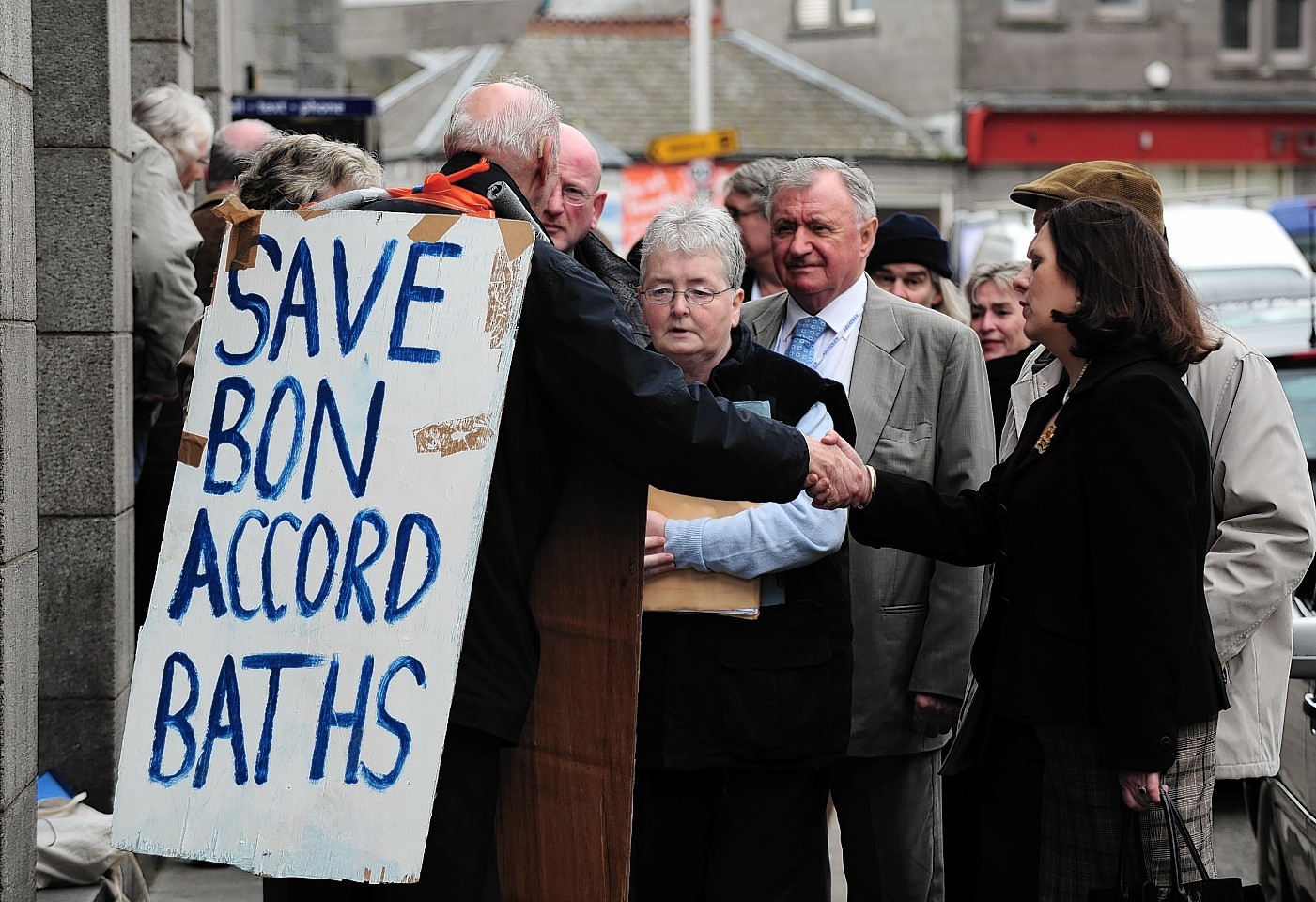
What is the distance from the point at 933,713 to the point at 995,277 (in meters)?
2.70

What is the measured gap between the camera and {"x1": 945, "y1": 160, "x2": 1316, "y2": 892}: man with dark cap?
352 cm

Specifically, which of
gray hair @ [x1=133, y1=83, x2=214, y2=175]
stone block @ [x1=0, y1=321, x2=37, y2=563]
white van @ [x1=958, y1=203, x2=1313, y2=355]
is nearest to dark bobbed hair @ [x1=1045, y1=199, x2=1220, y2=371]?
stone block @ [x1=0, y1=321, x2=37, y2=563]

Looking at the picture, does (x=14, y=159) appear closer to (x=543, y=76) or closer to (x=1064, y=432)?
(x=1064, y=432)

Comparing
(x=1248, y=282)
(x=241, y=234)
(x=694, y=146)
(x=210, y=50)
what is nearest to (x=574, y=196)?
(x=241, y=234)

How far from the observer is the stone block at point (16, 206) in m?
3.59

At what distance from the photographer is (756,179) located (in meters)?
5.96

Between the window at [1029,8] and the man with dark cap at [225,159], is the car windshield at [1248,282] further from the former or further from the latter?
the window at [1029,8]

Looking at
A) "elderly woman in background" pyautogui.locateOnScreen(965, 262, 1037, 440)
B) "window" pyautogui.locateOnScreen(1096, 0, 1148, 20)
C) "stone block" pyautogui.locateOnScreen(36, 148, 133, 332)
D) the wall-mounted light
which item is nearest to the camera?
"stone block" pyautogui.locateOnScreen(36, 148, 133, 332)

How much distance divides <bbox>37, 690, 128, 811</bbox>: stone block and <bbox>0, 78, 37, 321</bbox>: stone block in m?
1.64

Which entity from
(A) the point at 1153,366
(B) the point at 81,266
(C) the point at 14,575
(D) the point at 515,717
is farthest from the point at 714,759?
(B) the point at 81,266

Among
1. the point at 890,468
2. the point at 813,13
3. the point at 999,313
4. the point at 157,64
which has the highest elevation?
the point at 813,13

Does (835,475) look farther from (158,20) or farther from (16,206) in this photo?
(158,20)

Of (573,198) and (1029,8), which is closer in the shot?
(573,198)

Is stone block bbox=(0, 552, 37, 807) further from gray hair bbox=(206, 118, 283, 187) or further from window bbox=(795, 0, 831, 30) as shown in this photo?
window bbox=(795, 0, 831, 30)
